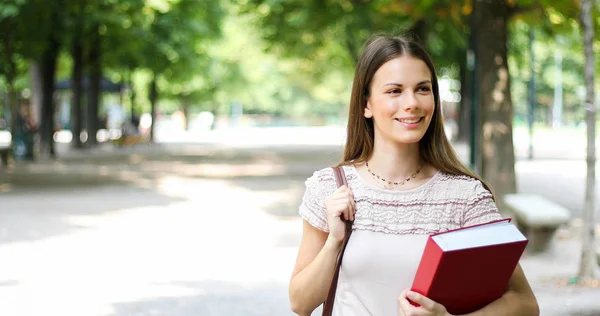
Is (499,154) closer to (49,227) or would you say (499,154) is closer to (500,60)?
(500,60)

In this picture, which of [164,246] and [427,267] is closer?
[427,267]

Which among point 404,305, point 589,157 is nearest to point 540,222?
point 589,157

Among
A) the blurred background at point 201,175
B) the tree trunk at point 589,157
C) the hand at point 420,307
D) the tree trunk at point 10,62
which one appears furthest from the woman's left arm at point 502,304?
the tree trunk at point 10,62

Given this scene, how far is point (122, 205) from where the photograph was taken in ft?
54.1

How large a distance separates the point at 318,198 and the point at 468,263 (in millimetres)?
555

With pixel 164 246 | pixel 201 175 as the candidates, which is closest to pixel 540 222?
Result: pixel 164 246

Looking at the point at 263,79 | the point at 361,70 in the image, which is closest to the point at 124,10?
the point at 361,70

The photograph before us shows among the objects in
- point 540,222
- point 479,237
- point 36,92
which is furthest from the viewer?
point 36,92

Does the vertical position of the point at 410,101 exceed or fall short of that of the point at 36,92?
it exceeds it

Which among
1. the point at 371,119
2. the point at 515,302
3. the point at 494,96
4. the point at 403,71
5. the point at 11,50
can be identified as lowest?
the point at 515,302

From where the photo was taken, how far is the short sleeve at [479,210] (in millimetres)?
2695

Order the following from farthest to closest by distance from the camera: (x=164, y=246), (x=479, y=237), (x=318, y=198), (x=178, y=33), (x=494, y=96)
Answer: (x=178, y=33) < (x=494, y=96) < (x=164, y=246) < (x=318, y=198) < (x=479, y=237)

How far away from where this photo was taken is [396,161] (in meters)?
2.78

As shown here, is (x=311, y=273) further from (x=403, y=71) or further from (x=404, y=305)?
(x=403, y=71)
